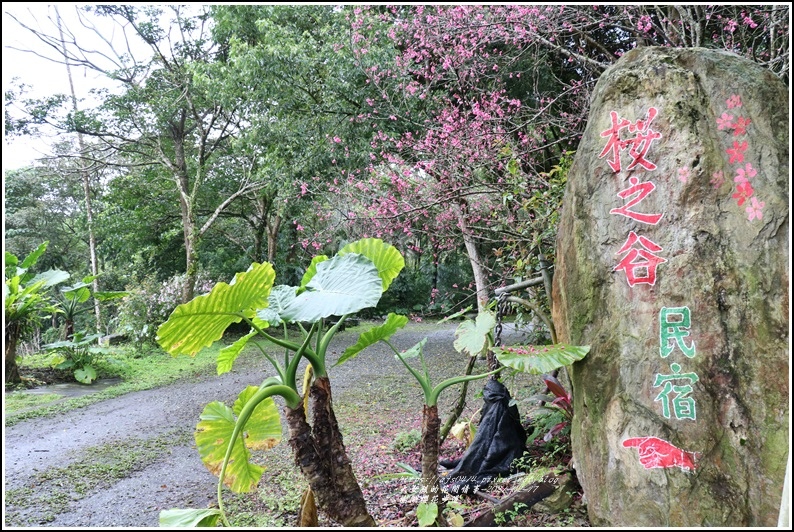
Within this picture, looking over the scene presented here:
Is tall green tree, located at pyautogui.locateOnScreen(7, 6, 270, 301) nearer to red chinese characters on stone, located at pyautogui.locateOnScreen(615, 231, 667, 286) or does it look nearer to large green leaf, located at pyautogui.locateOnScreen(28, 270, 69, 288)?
large green leaf, located at pyautogui.locateOnScreen(28, 270, 69, 288)

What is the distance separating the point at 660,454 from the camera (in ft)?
5.52

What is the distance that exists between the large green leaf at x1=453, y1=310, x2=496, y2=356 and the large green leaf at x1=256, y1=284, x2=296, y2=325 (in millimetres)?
773

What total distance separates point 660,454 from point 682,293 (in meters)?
0.54

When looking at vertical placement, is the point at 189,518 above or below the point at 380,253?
below

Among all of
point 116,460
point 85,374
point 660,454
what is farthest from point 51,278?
point 660,454

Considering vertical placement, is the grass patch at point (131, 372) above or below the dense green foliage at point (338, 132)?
below

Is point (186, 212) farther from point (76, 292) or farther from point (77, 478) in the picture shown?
point (77, 478)

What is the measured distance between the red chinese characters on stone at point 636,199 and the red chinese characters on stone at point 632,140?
6cm

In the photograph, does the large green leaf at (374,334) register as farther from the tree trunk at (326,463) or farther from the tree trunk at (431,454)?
the tree trunk at (431,454)

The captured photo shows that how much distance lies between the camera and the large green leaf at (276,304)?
175cm

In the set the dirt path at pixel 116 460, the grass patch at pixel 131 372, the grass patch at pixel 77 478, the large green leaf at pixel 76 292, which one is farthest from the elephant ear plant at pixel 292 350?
the large green leaf at pixel 76 292

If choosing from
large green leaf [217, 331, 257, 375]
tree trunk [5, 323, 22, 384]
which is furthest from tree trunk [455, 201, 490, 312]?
tree trunk [5, 323, 22, 384]

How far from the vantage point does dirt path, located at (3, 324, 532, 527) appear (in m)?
2.55

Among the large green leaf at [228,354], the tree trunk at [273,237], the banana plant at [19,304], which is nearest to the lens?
the large green leaf at [228,354]
